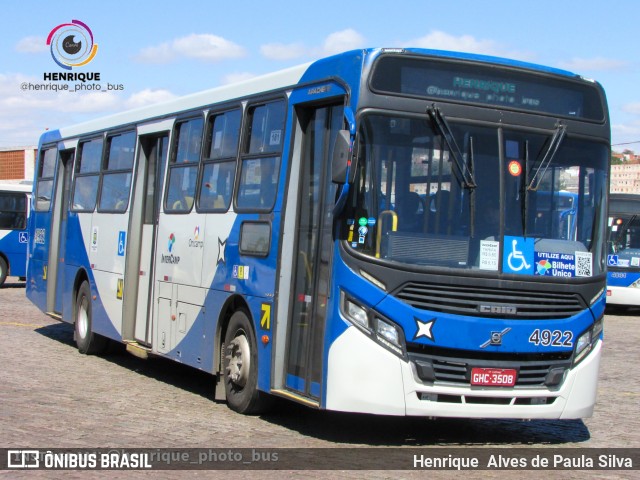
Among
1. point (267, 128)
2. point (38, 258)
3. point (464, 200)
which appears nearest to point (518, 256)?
point (464, 200)

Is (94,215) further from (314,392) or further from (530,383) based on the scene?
(530,383)

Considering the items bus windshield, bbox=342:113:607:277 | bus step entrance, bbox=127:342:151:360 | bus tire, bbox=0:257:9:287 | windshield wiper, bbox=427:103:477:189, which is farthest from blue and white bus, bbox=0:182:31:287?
windshield wiper, bbox=427:103:477:189

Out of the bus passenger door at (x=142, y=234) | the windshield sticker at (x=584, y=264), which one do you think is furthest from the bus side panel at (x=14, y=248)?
the windshield sticker at (x=584, y=264)

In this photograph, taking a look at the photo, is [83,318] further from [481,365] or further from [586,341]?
[586,341]

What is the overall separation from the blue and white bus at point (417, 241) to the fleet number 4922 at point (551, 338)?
0.04 feet

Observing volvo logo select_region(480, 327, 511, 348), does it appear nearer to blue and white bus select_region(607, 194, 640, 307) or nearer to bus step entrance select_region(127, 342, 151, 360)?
bus step entrance select_region(127, 342, 151, 360)

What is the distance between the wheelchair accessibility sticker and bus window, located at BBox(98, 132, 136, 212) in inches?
265

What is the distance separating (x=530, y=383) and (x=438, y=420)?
6.09ft

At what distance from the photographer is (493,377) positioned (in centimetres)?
854

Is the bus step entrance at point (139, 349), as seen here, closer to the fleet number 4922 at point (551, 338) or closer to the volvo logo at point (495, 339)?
the volvo logo at point (495, 339)

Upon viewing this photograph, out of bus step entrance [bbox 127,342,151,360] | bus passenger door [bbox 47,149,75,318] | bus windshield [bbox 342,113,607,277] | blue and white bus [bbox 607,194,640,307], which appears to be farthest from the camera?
blue and white bus [bbox 607,194,640,307]

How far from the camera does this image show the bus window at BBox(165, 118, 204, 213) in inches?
467

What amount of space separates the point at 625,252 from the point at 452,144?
2005cm

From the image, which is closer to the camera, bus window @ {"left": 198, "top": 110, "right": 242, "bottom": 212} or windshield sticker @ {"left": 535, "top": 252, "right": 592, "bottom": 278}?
windshield sticker @ {"left": 535, "top": 252, "right": 592, "bottom": 278}
